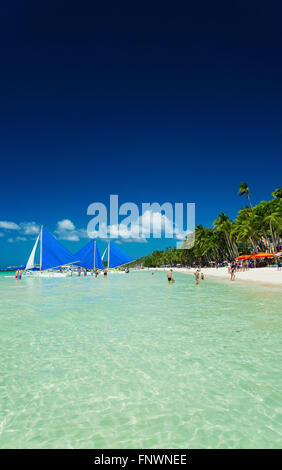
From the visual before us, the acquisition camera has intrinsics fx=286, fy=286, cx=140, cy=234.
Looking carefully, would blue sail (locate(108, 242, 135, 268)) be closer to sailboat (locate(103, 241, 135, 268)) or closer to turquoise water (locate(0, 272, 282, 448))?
sailboat (locate(103, 241, 135, 268))

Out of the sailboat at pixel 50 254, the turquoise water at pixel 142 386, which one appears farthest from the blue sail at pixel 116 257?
the turquoise water at pixel 142 386

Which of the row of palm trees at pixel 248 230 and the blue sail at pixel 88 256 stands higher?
the row of palm trees at pixel 248 230

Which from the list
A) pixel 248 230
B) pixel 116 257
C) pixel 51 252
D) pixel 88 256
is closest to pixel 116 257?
pixel 116 257

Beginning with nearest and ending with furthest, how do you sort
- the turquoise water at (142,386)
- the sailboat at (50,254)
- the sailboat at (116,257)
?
the turquoise water at (142,386), the sailboat at (50,254), the sailboat at (116,257)

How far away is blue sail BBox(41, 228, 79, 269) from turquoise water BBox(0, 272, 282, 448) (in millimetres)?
42426

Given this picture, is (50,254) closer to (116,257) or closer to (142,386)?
(116,257)

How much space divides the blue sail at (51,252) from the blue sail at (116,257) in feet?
71.9

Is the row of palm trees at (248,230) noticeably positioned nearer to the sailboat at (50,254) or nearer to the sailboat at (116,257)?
the sailboat at (116,257)

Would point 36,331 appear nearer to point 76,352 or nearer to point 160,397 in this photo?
point 76,352

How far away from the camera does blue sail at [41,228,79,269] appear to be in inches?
1991

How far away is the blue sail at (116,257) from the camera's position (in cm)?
7594
